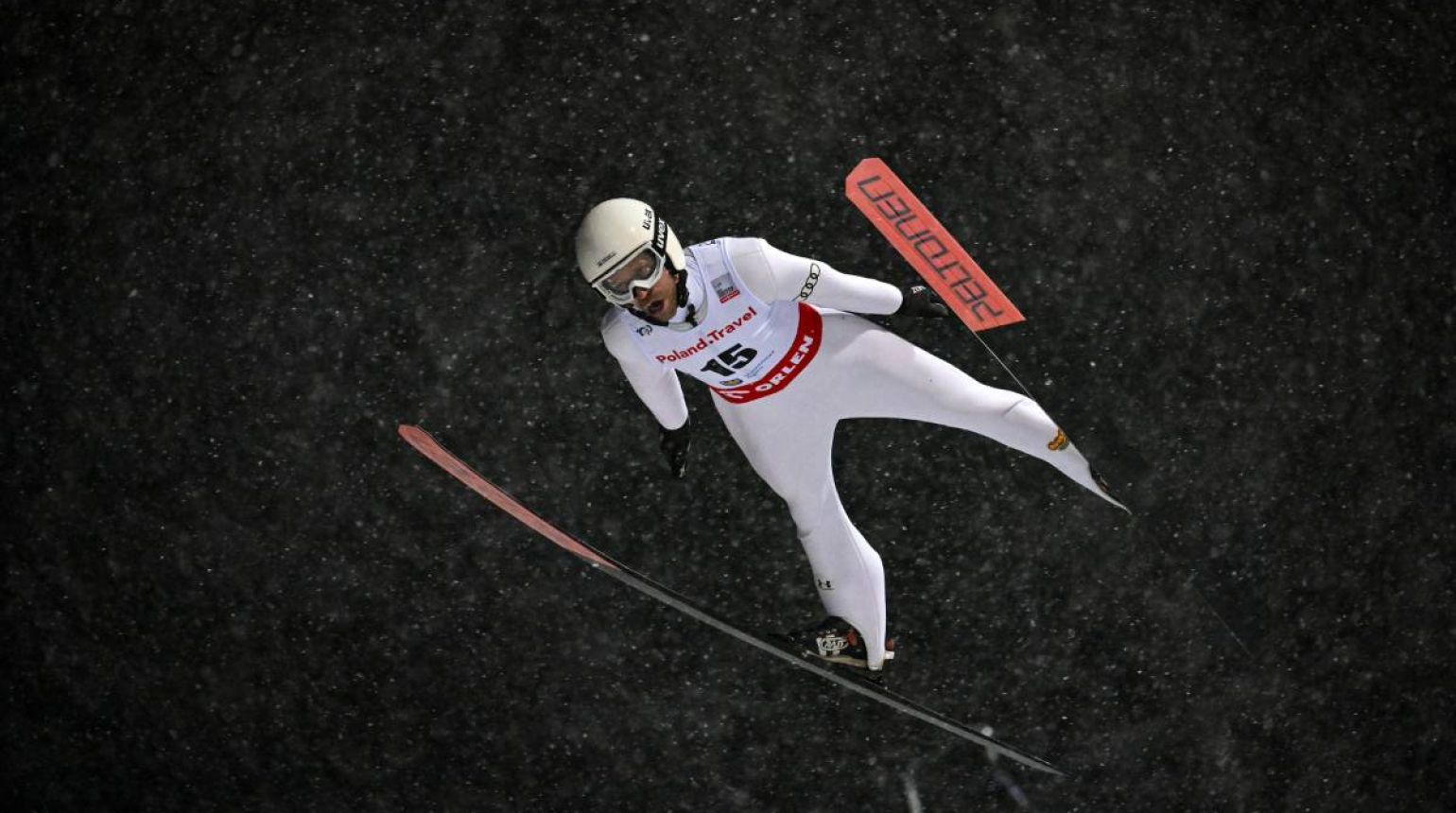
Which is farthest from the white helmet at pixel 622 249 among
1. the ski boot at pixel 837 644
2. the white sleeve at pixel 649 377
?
Result: the ski boot at pixel 837 644

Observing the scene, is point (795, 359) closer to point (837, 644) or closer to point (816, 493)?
point (816, 493)

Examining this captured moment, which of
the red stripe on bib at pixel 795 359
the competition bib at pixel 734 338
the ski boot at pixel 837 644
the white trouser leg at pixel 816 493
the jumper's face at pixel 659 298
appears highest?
the jumper's face at pixel 659 298

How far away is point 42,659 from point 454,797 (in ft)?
3.21

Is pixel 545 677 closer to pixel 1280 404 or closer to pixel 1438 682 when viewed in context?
pixel 1280 404

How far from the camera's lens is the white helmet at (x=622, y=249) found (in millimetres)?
2541

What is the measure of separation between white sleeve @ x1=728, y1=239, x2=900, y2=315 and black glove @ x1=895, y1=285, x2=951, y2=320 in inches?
2.6

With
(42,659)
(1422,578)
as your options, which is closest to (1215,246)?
(1422,578)

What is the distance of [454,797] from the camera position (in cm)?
310

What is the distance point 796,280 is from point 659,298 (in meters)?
0.26

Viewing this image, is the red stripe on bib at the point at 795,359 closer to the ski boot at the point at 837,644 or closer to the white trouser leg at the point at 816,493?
the white trouser leg at the point at 816,493

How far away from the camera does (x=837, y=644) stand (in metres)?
2.94

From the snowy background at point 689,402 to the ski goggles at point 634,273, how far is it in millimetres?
326

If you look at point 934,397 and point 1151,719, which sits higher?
point 934,397

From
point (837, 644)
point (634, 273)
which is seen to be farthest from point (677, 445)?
point (837, 644)
